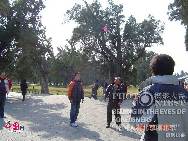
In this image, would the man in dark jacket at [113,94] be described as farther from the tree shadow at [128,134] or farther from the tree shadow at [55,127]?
the tree shadow at [55,127]

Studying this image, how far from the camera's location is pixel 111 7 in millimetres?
62625

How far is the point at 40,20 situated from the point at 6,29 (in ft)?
25.8

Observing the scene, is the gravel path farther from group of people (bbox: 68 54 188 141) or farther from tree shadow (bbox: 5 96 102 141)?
group of people (bbox: 68 54 188 141)

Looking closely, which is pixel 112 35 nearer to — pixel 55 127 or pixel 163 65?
pixel 55 127

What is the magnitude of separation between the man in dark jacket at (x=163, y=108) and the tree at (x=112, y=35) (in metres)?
55.1

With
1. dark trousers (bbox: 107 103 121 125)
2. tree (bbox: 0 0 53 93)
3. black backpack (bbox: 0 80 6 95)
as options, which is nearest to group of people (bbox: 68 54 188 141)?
dark trousers (bbox: 107 103 121 125)

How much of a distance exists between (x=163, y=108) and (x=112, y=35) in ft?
191

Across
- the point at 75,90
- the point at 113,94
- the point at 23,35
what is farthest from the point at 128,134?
the point at 23,35

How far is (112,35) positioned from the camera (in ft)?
206

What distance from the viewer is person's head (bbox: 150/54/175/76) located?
4.89 m

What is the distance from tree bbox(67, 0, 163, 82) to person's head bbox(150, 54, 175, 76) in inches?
2166

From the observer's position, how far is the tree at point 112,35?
60375 mm

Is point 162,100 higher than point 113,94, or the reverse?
point 113,94
